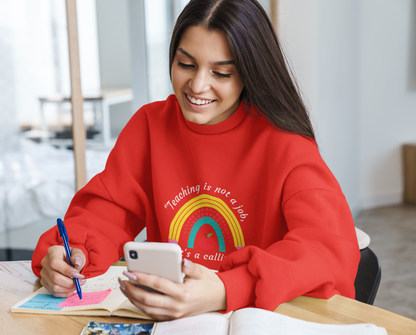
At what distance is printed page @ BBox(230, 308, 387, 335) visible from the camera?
2.17 feet

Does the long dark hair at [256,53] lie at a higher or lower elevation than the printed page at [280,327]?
higher

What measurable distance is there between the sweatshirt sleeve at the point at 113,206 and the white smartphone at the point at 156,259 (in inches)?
11.5

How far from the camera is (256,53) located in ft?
3.15

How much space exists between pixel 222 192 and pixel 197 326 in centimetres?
42

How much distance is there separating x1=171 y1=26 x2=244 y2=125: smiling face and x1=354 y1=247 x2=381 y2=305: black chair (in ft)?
1.77

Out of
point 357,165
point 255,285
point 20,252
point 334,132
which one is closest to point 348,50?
point 334,132

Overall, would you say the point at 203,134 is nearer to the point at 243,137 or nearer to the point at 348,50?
the point at 243,137

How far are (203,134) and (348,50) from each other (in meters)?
2.45

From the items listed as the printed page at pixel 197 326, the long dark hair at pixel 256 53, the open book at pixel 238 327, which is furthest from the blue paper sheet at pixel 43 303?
the long dark hair at pixel 256 53

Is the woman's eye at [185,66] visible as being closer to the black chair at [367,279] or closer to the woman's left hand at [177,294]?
the woman's left hand at [177,294]

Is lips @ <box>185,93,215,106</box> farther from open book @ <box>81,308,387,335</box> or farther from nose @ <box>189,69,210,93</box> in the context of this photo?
open book @ <box>81,308,387,335</box>

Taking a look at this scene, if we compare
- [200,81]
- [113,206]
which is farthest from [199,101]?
[113,206]

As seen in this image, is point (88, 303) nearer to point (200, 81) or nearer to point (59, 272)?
point (59, 272)

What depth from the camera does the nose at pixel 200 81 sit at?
943 millimetres
